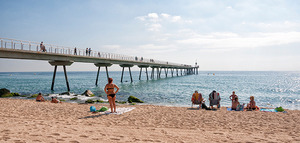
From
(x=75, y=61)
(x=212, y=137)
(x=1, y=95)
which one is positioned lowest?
(x=1, y=95)

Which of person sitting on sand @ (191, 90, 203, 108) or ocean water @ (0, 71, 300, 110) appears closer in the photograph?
person sitting on sand @ (191, 90, 203, 108)

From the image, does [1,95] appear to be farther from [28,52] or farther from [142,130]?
[142,130]

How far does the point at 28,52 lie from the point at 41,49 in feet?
6.42

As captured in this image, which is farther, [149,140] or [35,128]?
[35,128]

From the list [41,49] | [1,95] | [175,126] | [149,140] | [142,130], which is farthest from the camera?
[41,49]

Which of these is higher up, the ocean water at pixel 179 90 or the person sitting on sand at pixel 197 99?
the person sitting on sand at pixel 197 99

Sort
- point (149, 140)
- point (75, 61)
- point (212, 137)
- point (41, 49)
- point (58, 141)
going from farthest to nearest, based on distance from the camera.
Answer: point (75, 61) → point (41, 49) → point (212, 137) → point (149, 140) → point (58, 141)

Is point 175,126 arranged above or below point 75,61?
below

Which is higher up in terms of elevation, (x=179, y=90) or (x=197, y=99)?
(x=197, y=99)

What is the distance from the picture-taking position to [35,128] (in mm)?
5582

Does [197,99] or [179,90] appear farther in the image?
[179,90]

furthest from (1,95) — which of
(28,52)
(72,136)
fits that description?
(72,136)

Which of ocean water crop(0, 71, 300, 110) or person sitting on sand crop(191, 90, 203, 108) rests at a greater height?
person sitting on sand crop(191, 90, 203, 108)

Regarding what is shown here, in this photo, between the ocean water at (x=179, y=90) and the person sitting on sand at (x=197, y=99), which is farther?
the ocean water at (x=179, y=90)
